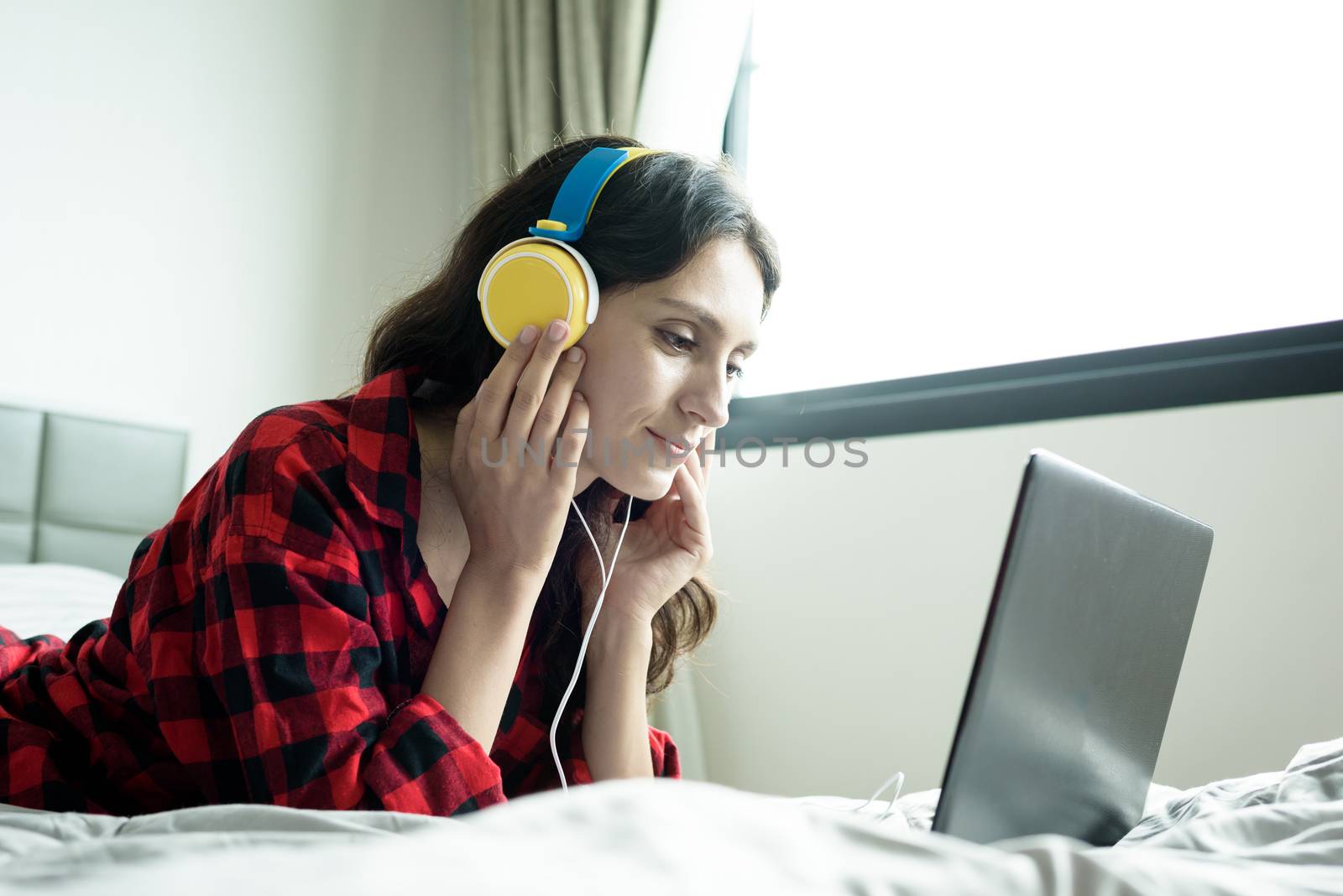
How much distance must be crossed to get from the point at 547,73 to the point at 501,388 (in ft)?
5.36

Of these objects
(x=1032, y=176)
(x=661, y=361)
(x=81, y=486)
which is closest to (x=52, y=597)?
(x=81, y=486)

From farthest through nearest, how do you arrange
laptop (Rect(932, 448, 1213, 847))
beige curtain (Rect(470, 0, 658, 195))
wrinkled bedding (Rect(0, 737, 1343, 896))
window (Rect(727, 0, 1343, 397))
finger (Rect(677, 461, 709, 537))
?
1. beige curtain (Rect(470, 0, 658, 195))
2. window (Rect(727, 0, 1343, 397))
3. finger (Rect(677, 461, 709, 537))
4. laptop (Rect(932, 448, 1213, 847))
5. wrinkled bedding (Rect(0, 737, 1343, 896))

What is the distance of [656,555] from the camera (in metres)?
1.36

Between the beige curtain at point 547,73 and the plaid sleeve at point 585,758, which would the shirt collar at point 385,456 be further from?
the beige curtain at point 547,73

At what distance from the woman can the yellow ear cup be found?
0.11ft

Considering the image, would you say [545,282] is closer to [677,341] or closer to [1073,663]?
[677,341]

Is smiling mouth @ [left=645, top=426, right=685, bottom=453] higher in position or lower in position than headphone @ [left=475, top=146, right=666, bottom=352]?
lower

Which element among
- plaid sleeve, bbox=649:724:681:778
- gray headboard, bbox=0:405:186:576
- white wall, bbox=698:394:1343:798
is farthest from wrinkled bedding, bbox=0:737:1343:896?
gray headboard, bbox=0:405:186:576

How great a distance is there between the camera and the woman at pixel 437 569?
88 centimetres

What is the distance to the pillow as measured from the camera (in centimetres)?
150

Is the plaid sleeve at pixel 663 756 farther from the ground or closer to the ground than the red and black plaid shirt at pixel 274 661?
closer to the ground

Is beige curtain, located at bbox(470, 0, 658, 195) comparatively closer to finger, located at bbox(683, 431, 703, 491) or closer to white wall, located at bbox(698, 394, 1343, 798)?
white wall, located at bbox(698, 394, 1343, 798)

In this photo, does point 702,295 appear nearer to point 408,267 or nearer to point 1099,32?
point 1099,32

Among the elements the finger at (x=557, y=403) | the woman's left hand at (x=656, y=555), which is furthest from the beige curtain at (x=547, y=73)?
the finger at (x=557, y=403)
